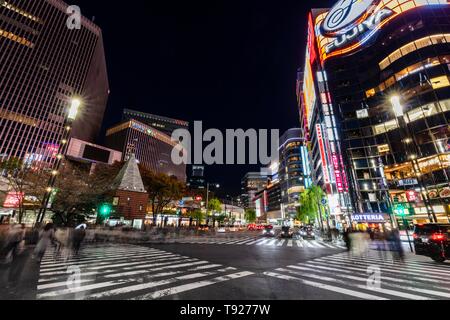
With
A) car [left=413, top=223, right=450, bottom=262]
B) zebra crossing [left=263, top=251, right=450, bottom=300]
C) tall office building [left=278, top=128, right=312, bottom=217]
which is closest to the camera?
zebra crossing [left=263, top=251, right=450, bottom=300]

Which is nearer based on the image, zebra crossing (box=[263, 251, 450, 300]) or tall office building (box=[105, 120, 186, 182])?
zebra crossing (box=[263, 251, 450, 300])

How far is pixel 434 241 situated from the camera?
400 inches

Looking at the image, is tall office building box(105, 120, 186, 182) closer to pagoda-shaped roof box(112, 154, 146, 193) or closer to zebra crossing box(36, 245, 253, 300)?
pagoda-shaped roof box(112, 154, 146, 193)

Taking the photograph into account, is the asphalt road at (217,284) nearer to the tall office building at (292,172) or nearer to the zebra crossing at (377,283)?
the zebra crossing at (377,283)

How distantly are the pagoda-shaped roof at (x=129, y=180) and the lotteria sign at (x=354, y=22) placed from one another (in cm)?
4763

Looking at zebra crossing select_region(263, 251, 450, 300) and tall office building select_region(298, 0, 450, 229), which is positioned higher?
tall office building select_region(298, 0, 450, 229)

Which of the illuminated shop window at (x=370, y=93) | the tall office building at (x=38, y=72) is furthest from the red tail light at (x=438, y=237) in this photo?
the tall office building at (x=38, y=72)

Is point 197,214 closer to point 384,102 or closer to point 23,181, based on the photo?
point 23,181

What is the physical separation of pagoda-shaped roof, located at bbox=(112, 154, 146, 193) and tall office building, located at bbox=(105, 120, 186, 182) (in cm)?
7235

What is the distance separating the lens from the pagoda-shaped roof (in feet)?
109

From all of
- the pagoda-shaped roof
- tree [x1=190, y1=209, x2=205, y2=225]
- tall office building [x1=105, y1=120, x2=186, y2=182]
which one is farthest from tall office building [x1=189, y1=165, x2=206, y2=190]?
the pagoda-shaped roof

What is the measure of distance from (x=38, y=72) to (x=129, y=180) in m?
62.7

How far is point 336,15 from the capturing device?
46.4 metres

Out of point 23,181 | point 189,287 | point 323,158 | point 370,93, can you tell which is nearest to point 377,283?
point 189,287
